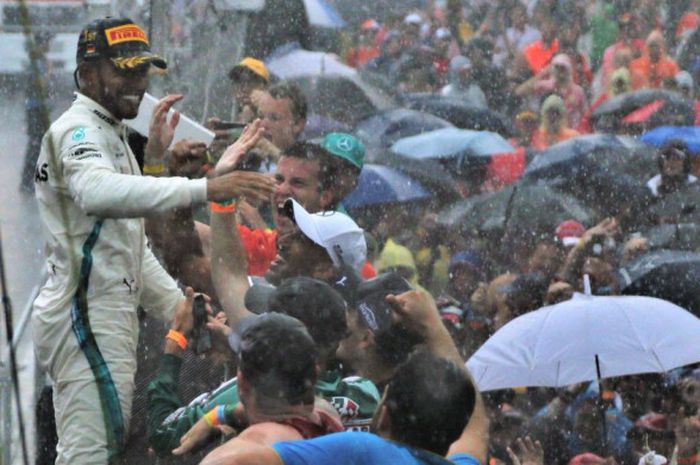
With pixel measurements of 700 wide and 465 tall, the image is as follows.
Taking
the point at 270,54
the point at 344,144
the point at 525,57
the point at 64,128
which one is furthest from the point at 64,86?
the point at 64,128

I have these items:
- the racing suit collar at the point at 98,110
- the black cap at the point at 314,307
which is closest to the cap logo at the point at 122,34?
the racing suit collar at the point at 98,110

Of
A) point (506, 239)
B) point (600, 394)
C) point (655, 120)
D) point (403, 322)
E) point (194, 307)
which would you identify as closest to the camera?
point (403, 322)

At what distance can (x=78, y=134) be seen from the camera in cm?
554

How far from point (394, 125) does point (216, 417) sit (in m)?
8.34

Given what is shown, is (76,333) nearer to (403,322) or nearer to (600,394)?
(403,322)

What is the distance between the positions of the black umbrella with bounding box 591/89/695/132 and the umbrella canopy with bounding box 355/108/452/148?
128cm

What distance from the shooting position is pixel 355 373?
5.69 m

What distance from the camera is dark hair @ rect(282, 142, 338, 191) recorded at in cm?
695

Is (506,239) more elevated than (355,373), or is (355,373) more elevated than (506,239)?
(355,373)

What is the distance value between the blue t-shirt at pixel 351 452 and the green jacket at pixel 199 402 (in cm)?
112

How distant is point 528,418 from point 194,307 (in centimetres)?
301

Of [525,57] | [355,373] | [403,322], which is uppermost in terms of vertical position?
[403,322]

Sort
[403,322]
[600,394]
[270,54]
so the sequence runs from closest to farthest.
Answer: [403,322] < [600,394] < [270,54]

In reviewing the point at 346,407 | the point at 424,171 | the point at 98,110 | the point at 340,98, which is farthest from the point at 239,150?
the point at 340,98
